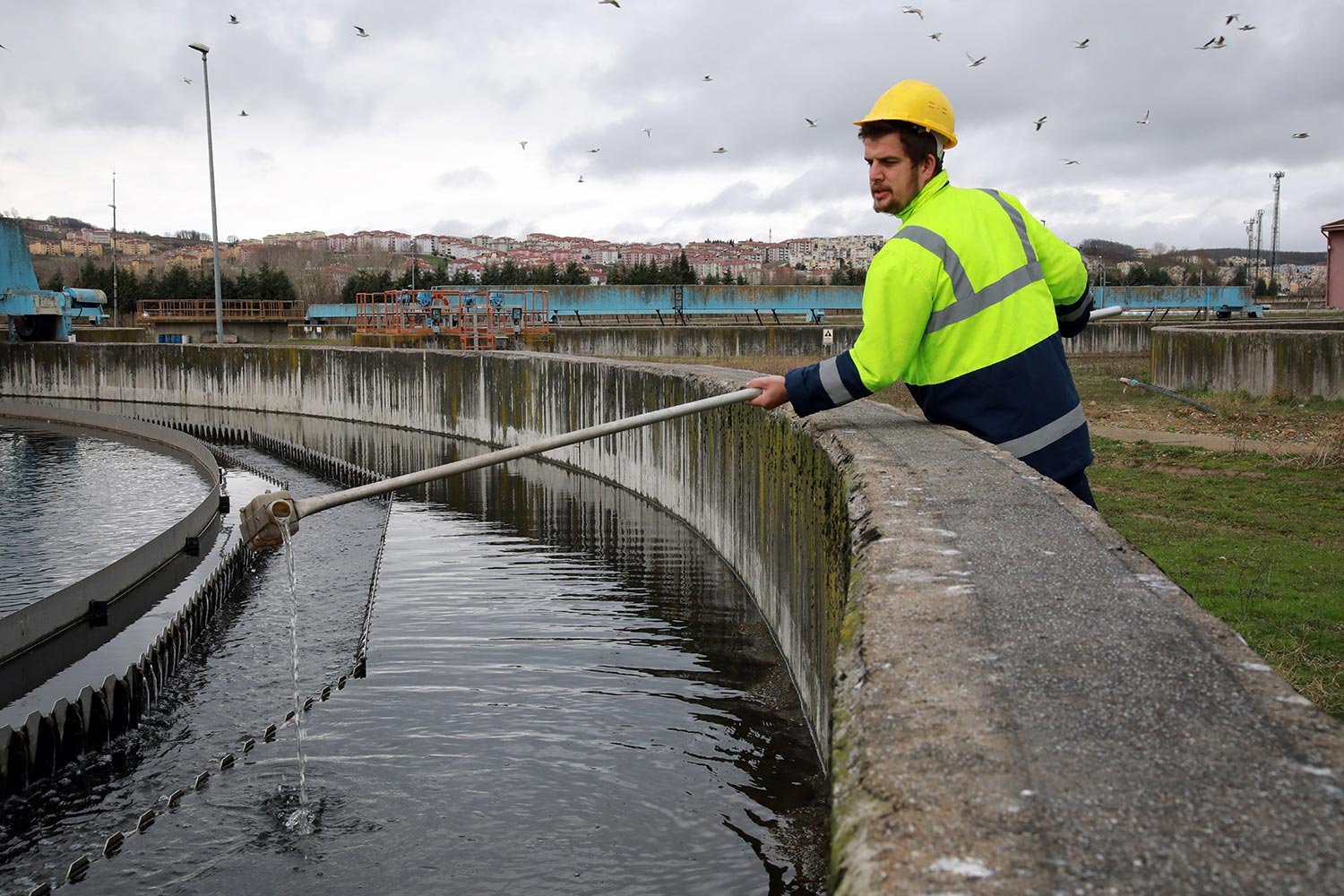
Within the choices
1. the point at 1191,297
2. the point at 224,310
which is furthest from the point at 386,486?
the point at 224,310

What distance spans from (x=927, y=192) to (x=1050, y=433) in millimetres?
1146

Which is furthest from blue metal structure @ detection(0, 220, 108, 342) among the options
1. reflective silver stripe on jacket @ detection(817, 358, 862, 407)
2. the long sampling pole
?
reflective silver stripe on jacket @ detection(817, 358, 862, 407)

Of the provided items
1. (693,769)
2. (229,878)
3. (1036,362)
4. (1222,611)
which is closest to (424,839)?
(229,878)

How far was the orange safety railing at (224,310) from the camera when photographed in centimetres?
6269

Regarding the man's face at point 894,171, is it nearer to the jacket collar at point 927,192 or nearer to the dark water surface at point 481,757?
the jacket collar at point 927,192

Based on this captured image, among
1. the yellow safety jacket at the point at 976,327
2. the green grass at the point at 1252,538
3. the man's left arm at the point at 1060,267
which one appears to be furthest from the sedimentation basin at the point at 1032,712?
the green grass at the point at 1252,538

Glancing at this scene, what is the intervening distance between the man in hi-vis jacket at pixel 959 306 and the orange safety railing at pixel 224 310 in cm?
5717

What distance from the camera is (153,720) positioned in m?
9.71

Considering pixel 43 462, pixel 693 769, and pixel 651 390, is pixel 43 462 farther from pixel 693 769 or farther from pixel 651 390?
pixel 693 769

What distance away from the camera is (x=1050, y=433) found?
5340 millimetres

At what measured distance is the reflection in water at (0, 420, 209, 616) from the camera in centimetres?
1617

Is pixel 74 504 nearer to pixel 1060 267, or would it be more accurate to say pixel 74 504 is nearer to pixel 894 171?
pixel 894 171

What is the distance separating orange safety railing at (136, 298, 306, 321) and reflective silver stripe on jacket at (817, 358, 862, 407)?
57030 mm

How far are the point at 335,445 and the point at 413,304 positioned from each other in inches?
707
